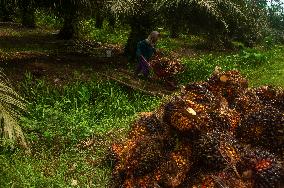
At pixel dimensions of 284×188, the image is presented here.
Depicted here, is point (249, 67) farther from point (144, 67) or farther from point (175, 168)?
point (175, 168)

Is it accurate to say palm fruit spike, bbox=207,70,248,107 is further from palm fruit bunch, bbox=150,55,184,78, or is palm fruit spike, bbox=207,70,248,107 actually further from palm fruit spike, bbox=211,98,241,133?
palm fruit bunch, bbox=150,55,184,78

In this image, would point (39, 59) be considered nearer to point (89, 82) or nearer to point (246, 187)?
point (89, 82)

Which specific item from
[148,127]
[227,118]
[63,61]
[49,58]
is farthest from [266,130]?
[49,58]

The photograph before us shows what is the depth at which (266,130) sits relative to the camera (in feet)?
19.2

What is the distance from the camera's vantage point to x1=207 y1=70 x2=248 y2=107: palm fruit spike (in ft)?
22.7

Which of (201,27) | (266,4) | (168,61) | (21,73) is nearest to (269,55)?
(201,27)

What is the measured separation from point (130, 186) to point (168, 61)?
23.9 ft

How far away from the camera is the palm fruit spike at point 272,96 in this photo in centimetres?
659

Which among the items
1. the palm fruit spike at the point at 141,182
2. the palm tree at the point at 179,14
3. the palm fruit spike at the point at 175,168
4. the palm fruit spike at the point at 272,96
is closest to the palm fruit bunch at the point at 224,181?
the palm fruit spike at the point at 175,168

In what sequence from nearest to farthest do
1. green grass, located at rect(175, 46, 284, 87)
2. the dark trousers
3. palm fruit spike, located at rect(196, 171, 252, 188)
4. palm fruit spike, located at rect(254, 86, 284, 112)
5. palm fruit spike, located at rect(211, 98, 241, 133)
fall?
palm fruit spike, located at rect(196, 171, 252, 188), palm fruit spike, located at rect(211, 98, 241, 133), palm fruit spike, located at rect(254, 86, 284, 112), the dark trousers, green grass, located at rect(175, 46, 284, 87)

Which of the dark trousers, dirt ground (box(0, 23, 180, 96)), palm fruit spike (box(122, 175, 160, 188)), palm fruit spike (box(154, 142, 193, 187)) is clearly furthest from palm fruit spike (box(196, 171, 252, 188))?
the dark trousers

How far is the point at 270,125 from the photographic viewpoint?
583 cm

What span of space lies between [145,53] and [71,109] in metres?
3.92

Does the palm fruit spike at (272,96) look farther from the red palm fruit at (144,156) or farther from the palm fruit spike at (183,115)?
the red palm fruit at (144,156)
